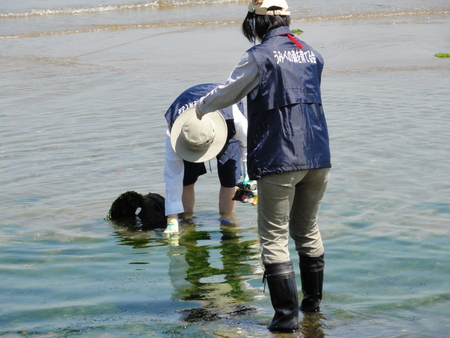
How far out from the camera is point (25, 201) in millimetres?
6445

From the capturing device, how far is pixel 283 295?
11.4 feet

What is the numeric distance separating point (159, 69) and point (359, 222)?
973 centimetres

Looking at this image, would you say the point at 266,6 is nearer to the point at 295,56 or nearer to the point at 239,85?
the point at 295,56

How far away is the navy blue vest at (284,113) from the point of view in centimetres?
333

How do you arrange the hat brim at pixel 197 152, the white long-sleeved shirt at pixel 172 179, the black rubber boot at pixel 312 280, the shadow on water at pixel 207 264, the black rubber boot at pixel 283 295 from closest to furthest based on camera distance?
the black rubber boot at pixel 283 295 → the black rubber boot at pixel 312 280 → the shadow on water at pixel 207 264 → the hat brim at pixel 197 152 → the white long-sleeved shirt at pixel 172 179

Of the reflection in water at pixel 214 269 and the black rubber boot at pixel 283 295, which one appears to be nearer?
the black rubber boot at pixel 283 295

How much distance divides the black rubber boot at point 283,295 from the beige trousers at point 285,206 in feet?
0.17

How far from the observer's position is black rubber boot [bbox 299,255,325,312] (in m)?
3.79

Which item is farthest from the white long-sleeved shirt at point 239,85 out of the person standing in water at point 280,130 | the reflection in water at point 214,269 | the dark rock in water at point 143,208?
the dark rock in water at point 143,208

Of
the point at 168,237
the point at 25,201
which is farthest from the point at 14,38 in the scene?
the point at 168,237

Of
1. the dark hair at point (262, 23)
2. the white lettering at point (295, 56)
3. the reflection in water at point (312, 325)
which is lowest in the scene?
the reflection in water at point (312, 325)

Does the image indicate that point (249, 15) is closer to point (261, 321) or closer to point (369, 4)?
point (261, 321)

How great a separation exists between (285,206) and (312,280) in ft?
2.15

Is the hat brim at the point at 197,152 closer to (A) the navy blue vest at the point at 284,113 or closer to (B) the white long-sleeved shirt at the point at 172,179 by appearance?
(B) the white long-sleeved shirt at the point at 172,179
